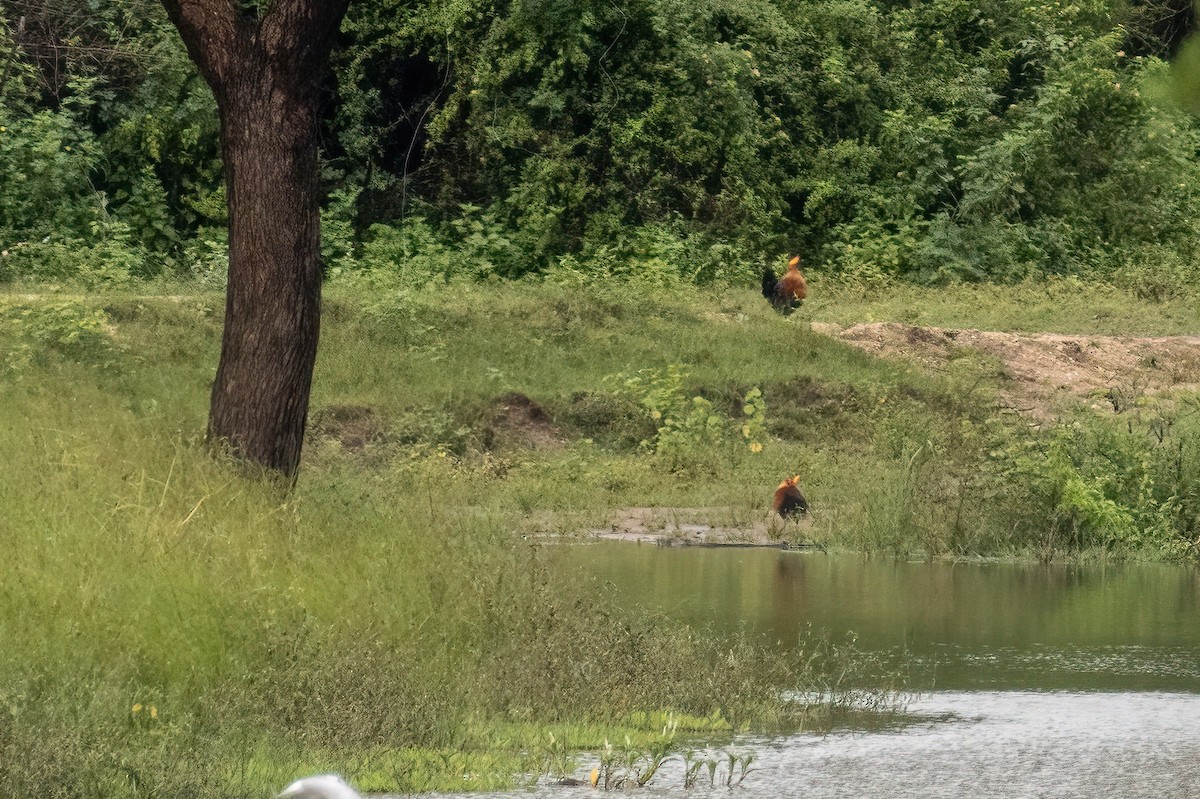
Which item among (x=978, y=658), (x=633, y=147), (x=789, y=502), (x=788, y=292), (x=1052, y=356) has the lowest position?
(x=789, y=502)

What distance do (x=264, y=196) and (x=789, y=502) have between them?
6893 mm

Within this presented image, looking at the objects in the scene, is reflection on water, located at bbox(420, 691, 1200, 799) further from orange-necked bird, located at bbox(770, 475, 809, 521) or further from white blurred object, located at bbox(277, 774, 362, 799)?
orange-necked bird, located at bbox(770, 475, 809, 521)

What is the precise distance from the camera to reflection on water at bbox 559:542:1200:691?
35.9 ft

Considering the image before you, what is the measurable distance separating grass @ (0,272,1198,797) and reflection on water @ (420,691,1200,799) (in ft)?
1.63

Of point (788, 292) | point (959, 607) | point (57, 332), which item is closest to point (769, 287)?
point (788, 292)

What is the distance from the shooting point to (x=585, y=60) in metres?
31.8

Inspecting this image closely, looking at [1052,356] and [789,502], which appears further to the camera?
[1052,356]

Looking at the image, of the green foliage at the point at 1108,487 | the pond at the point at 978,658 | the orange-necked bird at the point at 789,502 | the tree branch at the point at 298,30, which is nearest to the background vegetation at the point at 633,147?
the orange-necked bird at the point at 789,502

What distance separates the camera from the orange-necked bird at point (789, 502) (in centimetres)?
1720

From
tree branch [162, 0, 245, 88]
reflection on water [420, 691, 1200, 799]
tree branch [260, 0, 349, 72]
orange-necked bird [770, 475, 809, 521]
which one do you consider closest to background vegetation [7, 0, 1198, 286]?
orange-necked bird [770, 475, 809, 521]

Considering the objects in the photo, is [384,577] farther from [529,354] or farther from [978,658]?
[529,354]

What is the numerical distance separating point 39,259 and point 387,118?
709cm

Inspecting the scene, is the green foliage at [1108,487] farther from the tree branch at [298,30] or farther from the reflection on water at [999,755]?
the tree branch at [298,30]

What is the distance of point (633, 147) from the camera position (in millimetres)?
32656
